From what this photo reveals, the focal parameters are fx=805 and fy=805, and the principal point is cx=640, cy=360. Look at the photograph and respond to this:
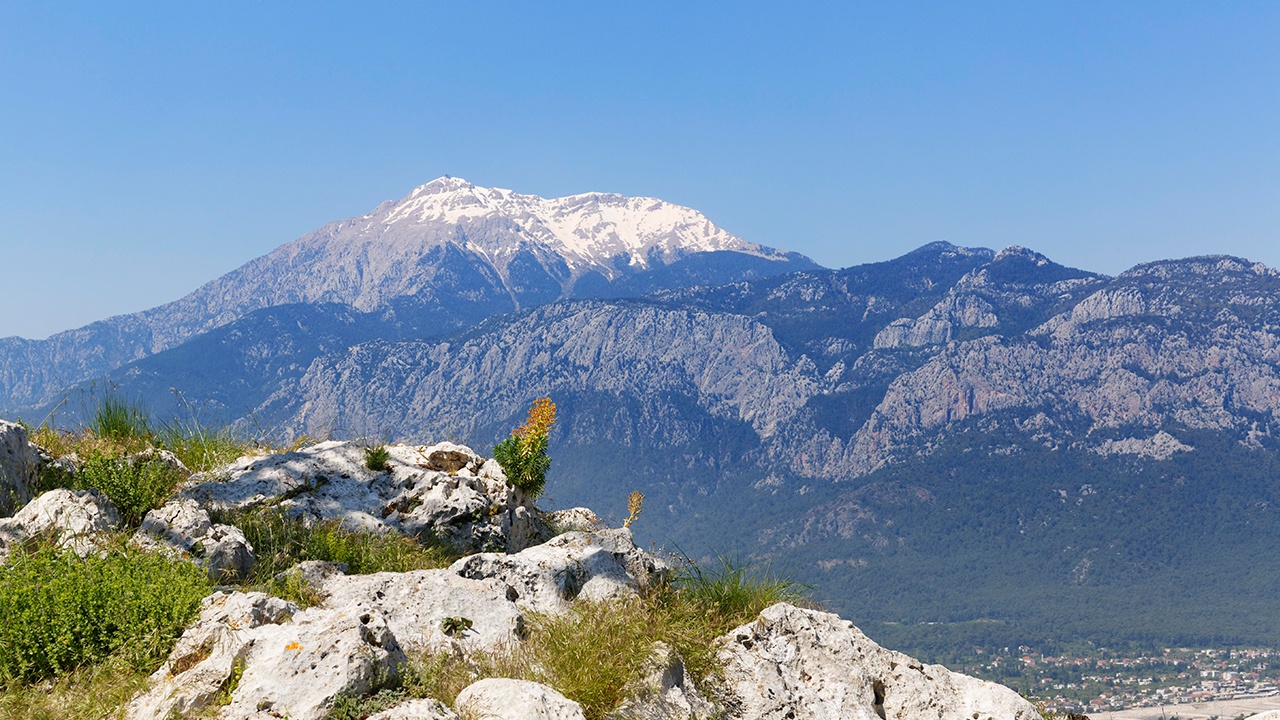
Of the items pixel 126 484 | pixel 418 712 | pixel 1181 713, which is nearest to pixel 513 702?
pixel 418 712

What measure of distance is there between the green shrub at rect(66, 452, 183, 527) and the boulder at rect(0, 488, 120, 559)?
0.45 metres

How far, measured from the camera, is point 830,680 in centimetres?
Answer: 900

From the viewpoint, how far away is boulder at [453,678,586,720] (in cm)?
616

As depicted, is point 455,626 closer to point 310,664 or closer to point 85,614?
point 310,664

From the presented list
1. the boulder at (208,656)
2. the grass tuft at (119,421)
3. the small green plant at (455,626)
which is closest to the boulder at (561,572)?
the small green plant at (455,626)

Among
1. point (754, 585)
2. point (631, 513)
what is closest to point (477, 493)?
point (631, 513)

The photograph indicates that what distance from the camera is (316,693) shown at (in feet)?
20.5

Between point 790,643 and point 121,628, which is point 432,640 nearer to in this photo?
point 121,628

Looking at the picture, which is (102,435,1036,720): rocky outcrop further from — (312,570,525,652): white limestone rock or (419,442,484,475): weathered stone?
(419,442,484,475): weathered stone

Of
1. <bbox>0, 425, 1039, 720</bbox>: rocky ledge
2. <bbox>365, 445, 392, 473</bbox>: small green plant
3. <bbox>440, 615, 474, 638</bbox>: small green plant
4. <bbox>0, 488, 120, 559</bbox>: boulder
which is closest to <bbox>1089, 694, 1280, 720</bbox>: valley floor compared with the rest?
<bbox>0, 425, 1039, 720</bbox>: rocky ledge

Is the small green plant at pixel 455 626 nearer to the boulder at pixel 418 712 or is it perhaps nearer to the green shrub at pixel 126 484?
the boulder at pixel 418 712

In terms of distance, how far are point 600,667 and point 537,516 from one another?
7544 millimetres

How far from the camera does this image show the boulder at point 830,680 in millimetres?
8641

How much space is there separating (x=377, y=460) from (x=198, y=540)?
4061 mm
